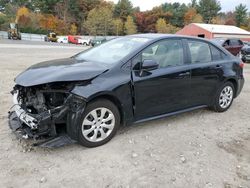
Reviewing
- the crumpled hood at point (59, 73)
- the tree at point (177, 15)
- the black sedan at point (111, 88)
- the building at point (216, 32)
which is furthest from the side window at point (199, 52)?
the tree at point (177, 15)

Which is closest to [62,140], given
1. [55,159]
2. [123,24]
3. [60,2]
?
[55,159]

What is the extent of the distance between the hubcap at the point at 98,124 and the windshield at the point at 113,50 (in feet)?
2.50

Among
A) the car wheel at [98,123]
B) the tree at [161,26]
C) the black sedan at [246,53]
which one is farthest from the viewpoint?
the tree at [161,26]

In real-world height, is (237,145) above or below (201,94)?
below

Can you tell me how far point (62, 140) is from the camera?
3.74m

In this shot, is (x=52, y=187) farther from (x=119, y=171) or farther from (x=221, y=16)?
(x=221, y=16)

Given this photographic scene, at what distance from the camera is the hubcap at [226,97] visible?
5757 mm

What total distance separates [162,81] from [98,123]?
4.22ft

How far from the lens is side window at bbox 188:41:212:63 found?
5.14m

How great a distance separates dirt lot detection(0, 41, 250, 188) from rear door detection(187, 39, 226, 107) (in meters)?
0.61

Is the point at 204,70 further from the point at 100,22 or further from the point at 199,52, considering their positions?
the point at 100,22

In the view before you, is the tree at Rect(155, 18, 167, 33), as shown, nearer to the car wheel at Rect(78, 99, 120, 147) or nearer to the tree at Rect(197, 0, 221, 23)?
the tree at Rect(197, 0, 221, 23)

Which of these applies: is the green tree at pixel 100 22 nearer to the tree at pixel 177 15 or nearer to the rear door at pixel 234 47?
the tree at pixel 177 15

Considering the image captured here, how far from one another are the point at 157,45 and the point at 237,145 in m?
2.01
